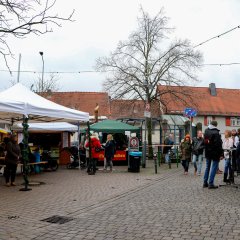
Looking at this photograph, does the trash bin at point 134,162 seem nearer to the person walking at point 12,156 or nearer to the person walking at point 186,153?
the person walking at point 186,153

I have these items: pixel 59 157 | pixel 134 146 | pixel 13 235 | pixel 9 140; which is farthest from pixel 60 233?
pixel 59 157

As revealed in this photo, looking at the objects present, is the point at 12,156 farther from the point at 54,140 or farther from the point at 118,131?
the point at 54,140

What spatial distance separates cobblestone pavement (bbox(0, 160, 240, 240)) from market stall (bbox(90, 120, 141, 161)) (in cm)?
960

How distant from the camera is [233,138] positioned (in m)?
13.8

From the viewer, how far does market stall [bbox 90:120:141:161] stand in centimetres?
2214

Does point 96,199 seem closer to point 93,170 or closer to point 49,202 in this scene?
point 49,202

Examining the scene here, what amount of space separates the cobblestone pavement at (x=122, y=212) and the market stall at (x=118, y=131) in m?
9.60

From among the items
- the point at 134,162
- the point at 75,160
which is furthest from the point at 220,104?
the point at 134,162

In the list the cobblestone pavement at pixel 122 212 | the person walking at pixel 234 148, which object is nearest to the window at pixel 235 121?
the person walking at pixel 234 148

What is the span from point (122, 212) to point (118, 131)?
45.7 feet

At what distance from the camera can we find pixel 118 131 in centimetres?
2211

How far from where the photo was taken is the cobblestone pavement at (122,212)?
650 cm

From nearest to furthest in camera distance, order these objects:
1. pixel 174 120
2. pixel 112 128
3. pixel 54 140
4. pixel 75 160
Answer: pixel 75 160 < pixel 112 128 < pixel 54 140 < pixel 174 120

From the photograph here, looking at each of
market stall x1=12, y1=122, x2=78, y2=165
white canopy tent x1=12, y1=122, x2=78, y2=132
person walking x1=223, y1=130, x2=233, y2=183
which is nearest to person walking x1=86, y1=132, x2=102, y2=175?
white canopy tent x1=12, y1=122, x2=78, y2=132
